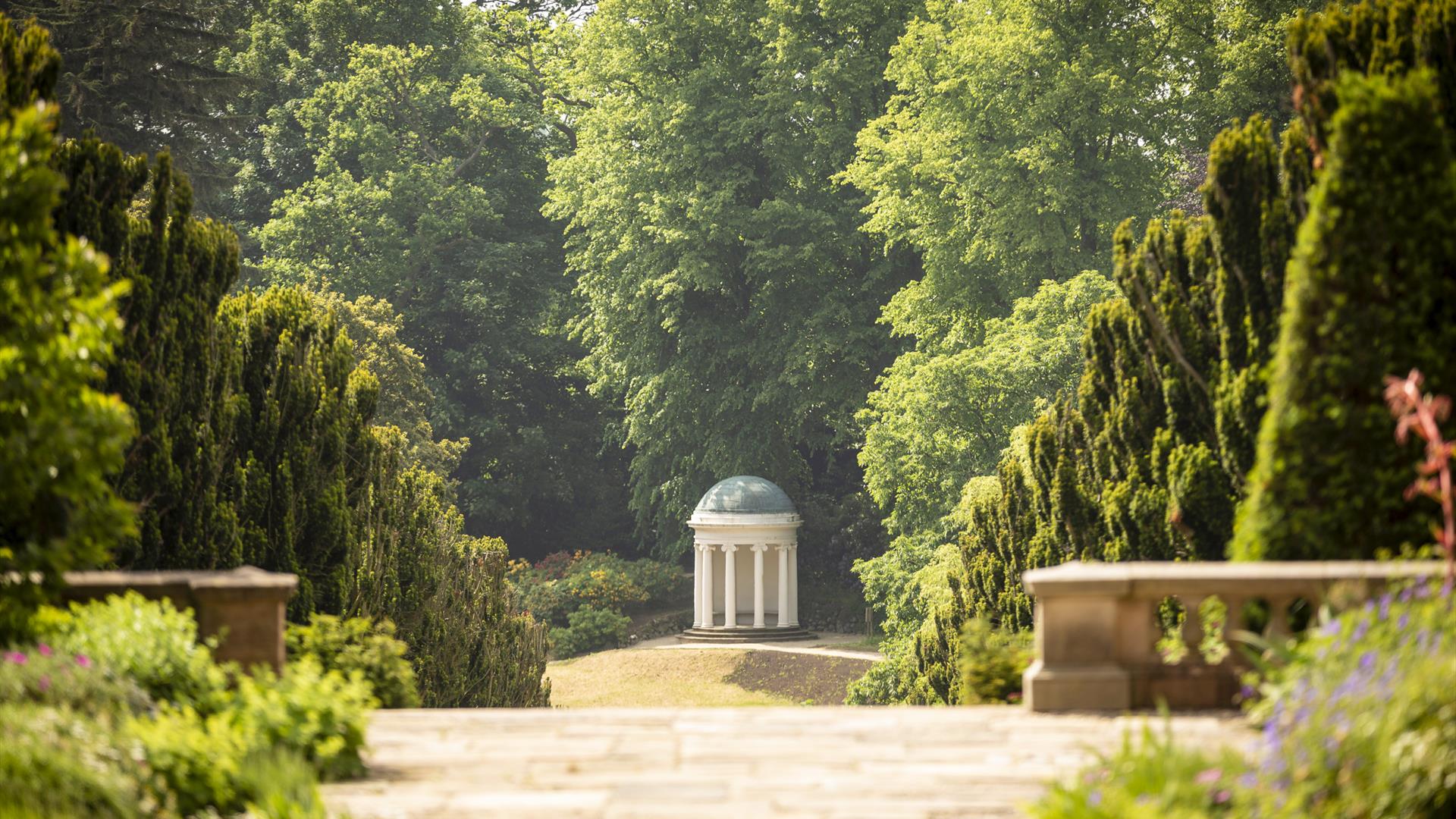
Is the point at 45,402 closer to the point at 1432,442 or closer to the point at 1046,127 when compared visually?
the point at 1432,442

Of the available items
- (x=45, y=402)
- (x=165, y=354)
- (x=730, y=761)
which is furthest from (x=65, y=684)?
(x=165, y=354)

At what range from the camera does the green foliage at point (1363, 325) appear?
27.1 feet

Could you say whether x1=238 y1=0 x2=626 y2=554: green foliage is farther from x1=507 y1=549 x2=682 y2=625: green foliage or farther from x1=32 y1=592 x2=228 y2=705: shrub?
x1=32 y1=592 x2=228 y2=705: shrub

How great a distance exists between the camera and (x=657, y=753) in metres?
8.11

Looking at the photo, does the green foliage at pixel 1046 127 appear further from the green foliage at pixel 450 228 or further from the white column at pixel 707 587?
the green foliage at pixel 450 228

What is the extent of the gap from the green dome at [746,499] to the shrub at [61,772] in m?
35.0

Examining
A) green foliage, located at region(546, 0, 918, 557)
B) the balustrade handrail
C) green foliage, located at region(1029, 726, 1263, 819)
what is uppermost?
green foliage, located at region(546, 0, 918, 557)

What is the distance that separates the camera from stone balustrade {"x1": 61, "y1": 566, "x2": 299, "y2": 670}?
8898mm

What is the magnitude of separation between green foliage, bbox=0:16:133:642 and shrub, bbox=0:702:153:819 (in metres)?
1.42

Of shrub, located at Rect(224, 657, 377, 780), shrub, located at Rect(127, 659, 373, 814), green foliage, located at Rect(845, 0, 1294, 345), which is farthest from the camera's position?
green foliage, located at Rect(845, 0, 1294, 345)

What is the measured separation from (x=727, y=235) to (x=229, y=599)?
36779 mm

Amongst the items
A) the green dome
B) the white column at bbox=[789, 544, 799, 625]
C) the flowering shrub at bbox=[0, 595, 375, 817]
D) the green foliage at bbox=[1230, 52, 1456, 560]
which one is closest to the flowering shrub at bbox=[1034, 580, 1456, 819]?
the green foliage at bbox=[1230, 52, 1456, 560]

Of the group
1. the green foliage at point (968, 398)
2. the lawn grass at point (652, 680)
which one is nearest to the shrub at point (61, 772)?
the green foliage at point (968, 398)

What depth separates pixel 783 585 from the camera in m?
42.1
